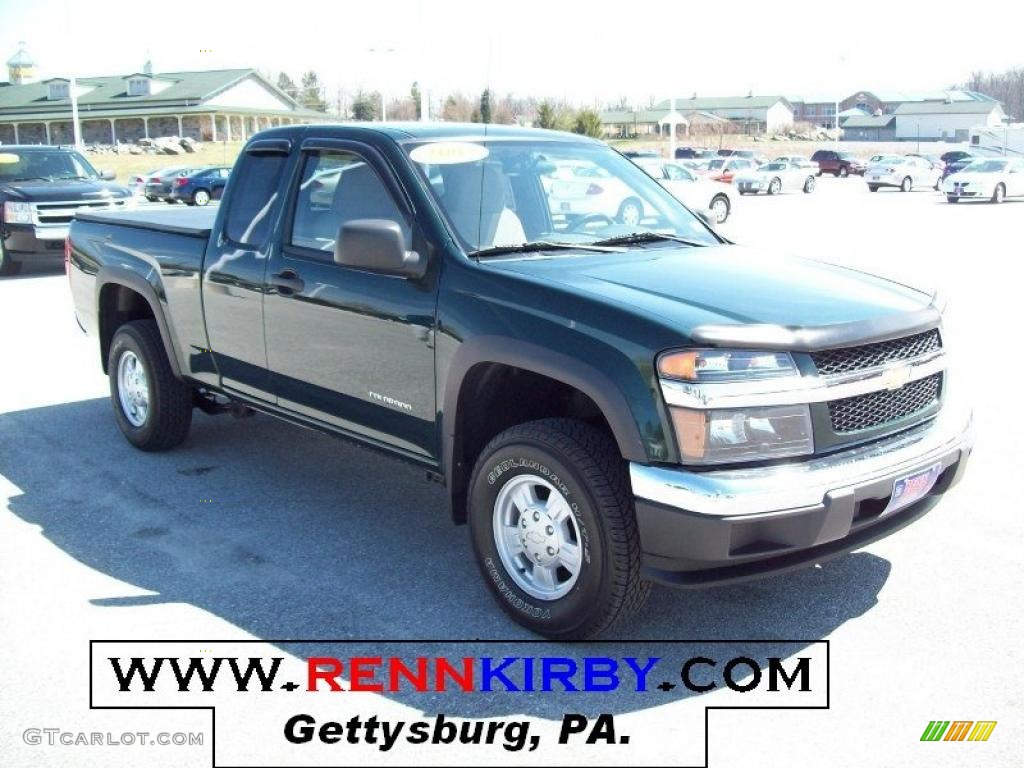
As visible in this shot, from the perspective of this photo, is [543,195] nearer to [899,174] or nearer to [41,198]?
[41,198]

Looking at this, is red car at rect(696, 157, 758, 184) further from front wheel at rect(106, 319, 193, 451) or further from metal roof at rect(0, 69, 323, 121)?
front wheel at rect(106, 319, 193, 451)

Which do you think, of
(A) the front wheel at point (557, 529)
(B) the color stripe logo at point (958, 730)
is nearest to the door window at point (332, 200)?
(A) the front wheel at point (557, 529)

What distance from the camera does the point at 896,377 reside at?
3.94 meters

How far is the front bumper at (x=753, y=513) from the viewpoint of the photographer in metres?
3.50

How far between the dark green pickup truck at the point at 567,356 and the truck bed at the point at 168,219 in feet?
0.22

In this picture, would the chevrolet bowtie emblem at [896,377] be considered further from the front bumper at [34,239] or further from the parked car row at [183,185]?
the parked car row at [183,185]

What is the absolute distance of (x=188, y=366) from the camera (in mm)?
6070

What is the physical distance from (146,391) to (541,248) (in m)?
3.05

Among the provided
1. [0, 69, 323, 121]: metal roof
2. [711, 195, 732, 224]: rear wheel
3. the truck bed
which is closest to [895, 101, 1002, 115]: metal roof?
[0, 69, 323, 121]: metal roof

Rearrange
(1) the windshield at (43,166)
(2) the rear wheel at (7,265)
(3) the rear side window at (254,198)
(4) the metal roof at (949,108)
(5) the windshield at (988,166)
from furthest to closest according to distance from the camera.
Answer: (4) the metal roof at (949,108)
(5) the windshield at (988,166)
(1) the windshield at (43,166)
(2) the rear wheel at (7,265)
(3) the rear side window at (254,198)

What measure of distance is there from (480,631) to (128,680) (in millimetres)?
1292

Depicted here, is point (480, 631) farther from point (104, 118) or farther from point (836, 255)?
point (104, 118)

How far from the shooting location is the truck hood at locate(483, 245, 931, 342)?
377cm

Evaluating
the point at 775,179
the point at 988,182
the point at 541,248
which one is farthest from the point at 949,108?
the point at 541,248
